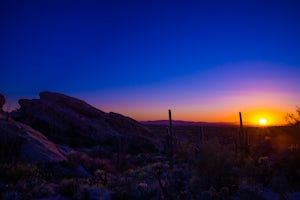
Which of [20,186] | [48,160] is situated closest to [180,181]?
[20,186]

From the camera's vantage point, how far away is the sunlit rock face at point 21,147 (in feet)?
38.2

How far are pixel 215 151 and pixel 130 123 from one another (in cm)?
1663

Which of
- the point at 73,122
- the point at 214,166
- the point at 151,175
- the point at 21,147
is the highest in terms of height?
the point at 73,122

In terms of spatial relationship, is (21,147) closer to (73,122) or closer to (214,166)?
(214,166)

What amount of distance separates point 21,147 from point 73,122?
9855 millimetres

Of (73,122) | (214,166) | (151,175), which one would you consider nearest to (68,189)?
(151,175)

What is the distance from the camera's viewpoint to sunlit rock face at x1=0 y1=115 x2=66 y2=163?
11.7 meters

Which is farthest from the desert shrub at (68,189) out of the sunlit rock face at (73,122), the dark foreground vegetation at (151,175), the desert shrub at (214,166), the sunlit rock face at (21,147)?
the sunlit rock face at (73,122)

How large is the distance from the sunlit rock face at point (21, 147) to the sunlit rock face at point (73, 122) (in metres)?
7.01

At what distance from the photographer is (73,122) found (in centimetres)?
2217

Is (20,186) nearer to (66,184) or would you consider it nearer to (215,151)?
(66,184)

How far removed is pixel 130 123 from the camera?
26625 mm

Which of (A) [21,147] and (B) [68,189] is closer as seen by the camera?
(B) [68,189]

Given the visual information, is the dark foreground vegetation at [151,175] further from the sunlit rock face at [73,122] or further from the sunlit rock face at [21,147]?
the sunlit rock face at [73,122]
